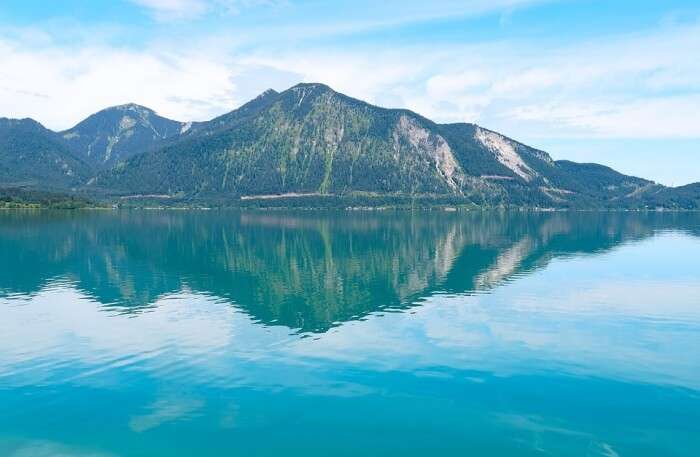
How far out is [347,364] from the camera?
51.2 metres

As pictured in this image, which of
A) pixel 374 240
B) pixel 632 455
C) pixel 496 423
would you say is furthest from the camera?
pixel 374 240

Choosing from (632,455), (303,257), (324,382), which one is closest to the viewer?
(632,455)

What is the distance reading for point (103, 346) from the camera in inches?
2237

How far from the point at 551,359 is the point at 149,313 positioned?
166 feet

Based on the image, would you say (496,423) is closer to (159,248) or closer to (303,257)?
(303,257)

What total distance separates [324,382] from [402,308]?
31258mm

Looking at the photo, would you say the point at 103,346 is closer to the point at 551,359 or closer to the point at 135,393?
the point at 135,393

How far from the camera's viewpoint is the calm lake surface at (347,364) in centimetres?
3684

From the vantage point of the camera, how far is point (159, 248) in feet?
511

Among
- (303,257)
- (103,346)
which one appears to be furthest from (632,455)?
(303,257)

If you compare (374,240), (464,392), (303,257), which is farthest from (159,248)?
(464,392)

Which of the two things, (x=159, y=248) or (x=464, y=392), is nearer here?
(x=464, y=392)

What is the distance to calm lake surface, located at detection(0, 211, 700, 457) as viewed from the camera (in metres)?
36.8

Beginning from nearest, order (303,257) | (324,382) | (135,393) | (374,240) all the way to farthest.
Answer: (135,393) < (324,382) < (303,257) < (374,240)
